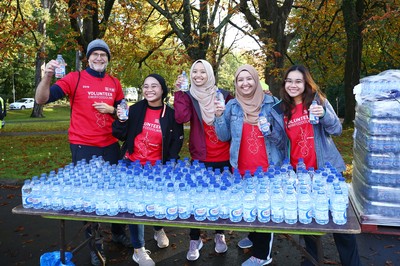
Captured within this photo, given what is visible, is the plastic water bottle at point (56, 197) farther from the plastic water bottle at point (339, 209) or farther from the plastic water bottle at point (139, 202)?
the plastic water bottle at point (339, 209)

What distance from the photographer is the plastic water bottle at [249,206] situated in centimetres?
252

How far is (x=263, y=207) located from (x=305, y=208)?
299 millimetres

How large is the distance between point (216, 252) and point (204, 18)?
5.63 metres

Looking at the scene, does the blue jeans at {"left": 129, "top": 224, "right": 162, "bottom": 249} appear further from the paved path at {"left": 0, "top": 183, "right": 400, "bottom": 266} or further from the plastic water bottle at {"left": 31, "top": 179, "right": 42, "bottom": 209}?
the plastic water bottle at {"left": 31, "top": 179, "right": 42, "bottom": 209}

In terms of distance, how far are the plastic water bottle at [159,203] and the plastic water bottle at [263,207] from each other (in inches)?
28.6

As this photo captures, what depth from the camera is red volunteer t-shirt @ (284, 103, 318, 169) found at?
10.6ft

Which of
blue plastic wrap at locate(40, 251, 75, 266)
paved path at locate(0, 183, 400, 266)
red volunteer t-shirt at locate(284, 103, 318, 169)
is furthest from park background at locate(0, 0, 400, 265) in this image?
red volunteer t-shirt at locate(284, 103, 318, 169)

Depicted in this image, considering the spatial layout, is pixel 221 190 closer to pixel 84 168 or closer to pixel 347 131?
pixel 84 168

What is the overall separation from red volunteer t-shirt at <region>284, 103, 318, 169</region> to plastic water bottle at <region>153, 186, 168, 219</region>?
1.39m

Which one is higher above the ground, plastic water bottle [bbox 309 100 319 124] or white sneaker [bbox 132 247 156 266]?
plastic water bottle [bbox 309 100 319 124]

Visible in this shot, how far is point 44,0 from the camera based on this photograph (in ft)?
83.5

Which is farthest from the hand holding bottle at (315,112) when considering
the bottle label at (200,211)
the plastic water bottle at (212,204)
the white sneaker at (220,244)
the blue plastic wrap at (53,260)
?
the blue plastic wrap at (53,260)

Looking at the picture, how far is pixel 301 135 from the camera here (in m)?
3.24

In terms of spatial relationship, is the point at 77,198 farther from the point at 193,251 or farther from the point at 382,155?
the point at 382,155
